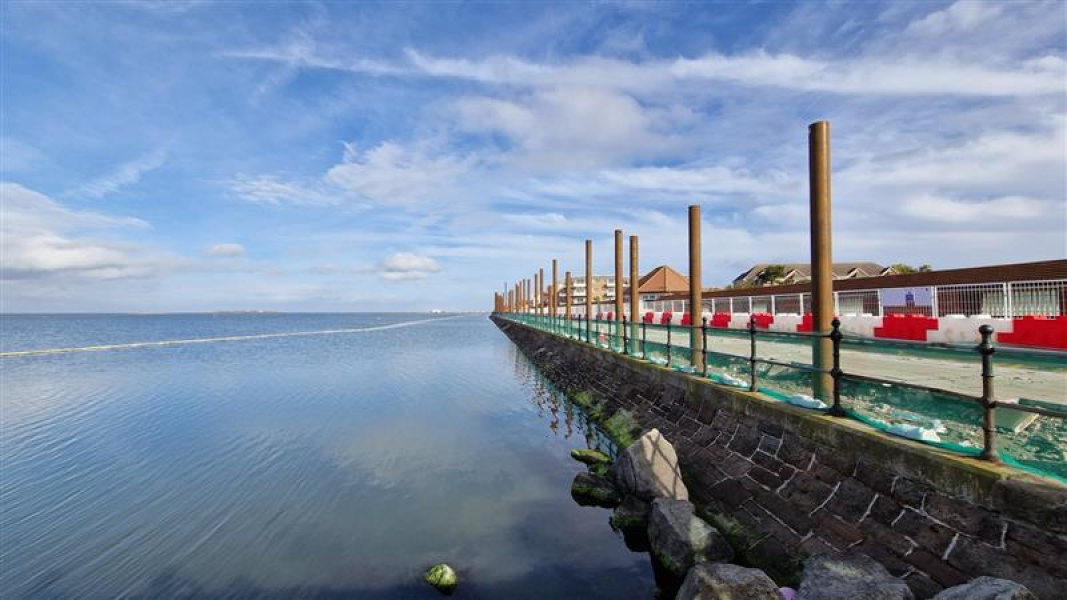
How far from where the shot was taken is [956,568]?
3.69m

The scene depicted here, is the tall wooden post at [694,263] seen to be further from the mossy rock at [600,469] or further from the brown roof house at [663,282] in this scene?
the brown roof house at [663,282]

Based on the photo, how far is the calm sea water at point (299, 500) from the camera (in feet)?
19.6

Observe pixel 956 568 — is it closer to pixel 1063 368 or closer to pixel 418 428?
pixel 1063 368

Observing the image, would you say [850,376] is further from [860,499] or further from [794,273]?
[794,273]

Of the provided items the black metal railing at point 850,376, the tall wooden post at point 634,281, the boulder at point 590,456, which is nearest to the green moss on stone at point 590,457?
the boulder at point 590,456

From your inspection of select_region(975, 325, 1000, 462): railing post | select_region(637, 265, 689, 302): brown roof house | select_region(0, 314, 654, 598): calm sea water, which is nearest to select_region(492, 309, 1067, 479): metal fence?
select_region(975, 325, 1000, 462): railing post

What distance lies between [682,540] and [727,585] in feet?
4.54

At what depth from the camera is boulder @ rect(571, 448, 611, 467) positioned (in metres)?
10.2

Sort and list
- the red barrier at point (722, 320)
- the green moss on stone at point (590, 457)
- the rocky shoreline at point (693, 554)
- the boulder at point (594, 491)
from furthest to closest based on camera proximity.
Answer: the red barrier at point (722, 320), the green moss on stone at point (590, 457), the boulder at point (594, 491), the rocky shoreline at point (693, 554)

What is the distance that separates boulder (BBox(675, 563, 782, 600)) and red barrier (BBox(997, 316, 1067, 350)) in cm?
866

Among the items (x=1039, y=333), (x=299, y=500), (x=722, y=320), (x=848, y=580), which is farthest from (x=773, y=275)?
(x=848, y=580)

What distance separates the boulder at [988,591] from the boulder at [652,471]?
3680 mm

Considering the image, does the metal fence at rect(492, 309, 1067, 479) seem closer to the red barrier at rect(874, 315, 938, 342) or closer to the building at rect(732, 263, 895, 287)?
the red barrier at rect(874, 315, 938, 342)

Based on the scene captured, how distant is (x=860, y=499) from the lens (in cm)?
465
